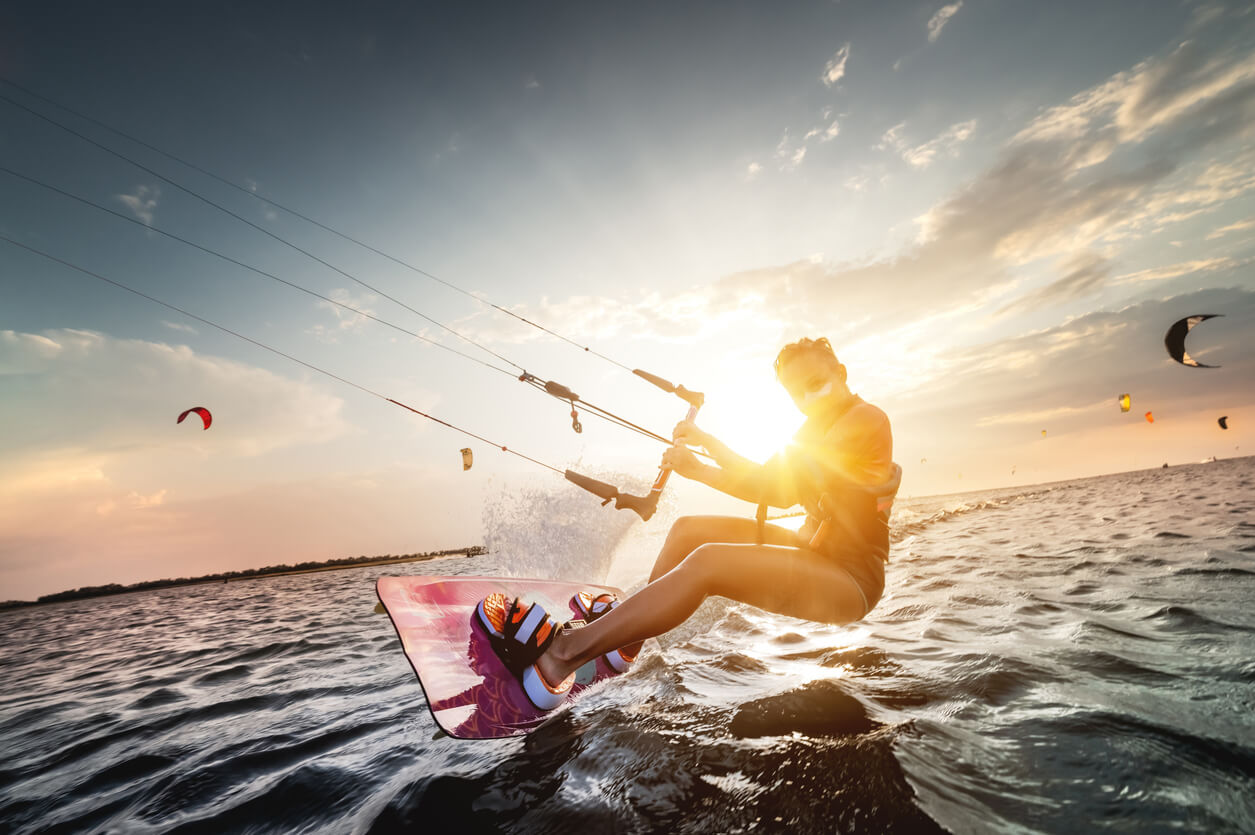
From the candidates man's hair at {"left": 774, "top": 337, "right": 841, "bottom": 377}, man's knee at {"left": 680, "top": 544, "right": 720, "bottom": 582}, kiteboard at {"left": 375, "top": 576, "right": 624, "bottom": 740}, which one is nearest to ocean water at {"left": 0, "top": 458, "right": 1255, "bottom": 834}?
kiteboard at {"left": 375, "top": 576, "right": 624, "bottom": 740}

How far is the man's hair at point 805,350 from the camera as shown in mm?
3777

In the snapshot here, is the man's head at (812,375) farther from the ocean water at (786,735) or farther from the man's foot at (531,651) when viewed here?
the man's foot at (531,651)

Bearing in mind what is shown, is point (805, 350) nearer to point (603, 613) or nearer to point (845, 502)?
point (845, 502)

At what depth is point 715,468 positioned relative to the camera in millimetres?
3984

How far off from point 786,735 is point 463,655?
8.77 ft

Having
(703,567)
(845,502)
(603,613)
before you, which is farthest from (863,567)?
(603,613)

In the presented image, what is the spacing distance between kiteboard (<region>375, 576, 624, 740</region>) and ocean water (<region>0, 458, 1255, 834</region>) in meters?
0.18

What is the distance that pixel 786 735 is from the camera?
2623mm

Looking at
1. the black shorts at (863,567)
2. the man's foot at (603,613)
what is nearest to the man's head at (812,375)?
the black shorts at (863,567)

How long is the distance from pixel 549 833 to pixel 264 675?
5.92m

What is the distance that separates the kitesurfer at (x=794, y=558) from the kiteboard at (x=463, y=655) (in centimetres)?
20

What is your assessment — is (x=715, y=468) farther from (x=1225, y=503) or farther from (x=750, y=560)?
(x=1225, y=503)

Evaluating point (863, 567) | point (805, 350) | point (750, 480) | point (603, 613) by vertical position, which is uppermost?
point (805, 350)

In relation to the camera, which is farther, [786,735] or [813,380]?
[813,380]
